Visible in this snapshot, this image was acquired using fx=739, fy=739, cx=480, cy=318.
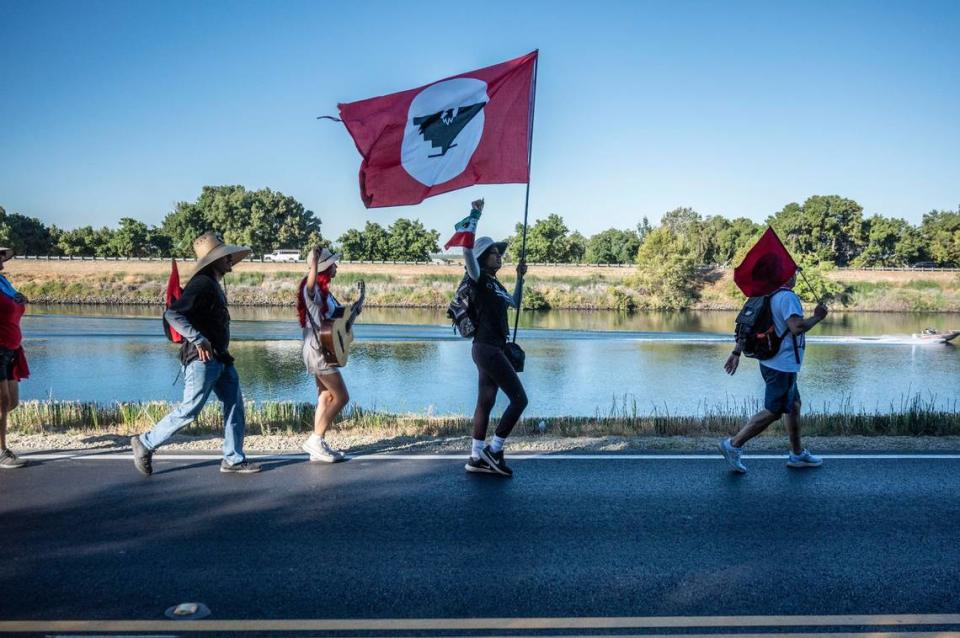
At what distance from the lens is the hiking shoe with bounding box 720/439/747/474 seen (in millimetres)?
6387

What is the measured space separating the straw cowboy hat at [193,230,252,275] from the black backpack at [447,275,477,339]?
1.95m

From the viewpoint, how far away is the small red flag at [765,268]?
6676 millimetres

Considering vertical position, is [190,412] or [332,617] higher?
[190,412]

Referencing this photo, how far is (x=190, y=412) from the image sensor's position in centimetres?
627

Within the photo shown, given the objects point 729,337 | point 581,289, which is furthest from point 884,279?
point 729,337

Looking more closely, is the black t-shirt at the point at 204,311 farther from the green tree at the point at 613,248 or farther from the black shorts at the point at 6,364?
the green tree at the point at 613,248

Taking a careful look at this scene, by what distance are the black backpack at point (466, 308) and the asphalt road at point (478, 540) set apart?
126 centimetres

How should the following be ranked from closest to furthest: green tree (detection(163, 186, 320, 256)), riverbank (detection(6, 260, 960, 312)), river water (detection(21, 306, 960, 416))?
river water (detection(21, 306, 960, 416))
riverbank (detection(6, 260, 960, 312))
green tree (detection(163, 186, 320, 256))

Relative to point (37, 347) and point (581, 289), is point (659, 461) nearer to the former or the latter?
point (37, 347)

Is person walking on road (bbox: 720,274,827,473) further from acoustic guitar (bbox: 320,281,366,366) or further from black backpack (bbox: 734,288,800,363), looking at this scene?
acoustic guitar (bbox: 320,281,366,366)

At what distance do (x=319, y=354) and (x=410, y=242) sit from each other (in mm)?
104223

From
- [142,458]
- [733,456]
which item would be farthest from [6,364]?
[733,456]

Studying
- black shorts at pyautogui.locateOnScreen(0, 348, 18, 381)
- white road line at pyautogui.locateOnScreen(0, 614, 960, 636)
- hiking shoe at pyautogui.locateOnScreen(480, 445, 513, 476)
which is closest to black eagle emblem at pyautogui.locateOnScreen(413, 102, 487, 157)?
hiking shoe at pyautogui.locateOnScreen(480, 445, 513, 476)

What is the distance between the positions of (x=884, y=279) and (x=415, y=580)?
Result: 81.9m
